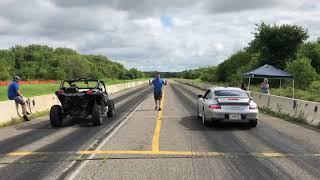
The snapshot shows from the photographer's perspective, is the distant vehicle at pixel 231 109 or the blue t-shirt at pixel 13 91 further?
the blue t-shirt at pixel 13 91

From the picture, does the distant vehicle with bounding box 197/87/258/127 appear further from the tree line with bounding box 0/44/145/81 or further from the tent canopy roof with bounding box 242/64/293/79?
the tree line with bounding box 0/44/145/81

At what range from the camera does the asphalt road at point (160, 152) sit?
26.8 feet

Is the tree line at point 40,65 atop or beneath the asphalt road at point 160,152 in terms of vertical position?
atop

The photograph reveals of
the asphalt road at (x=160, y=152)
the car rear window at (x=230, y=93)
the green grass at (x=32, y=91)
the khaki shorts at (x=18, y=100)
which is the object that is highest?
the car rear window at (x=230, y=93)

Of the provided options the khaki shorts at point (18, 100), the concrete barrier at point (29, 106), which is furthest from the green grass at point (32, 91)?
the khaki shorts at point (18, 100)

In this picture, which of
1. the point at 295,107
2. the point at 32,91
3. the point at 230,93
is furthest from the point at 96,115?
the point at 32,91

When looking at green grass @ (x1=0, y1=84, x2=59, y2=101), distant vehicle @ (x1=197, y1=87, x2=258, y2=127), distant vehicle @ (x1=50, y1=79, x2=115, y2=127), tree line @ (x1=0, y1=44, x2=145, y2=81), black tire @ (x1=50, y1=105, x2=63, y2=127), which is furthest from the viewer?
tree line @ (x1=0, y1=44, x2=145, y2=81)

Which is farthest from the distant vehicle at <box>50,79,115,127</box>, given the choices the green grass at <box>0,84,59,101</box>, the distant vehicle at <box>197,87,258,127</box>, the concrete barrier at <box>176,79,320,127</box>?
the green grass at <box>0,84,59,101</box>

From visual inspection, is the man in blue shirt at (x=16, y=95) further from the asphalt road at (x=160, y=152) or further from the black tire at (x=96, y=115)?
the black tire at (x=96, y=115)

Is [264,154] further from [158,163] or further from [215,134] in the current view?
[215,134]

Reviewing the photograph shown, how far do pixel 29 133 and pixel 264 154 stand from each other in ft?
24.7

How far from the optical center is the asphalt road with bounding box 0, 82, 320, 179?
8164 mm

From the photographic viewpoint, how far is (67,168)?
8516mm

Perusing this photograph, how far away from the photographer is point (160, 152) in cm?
1036
